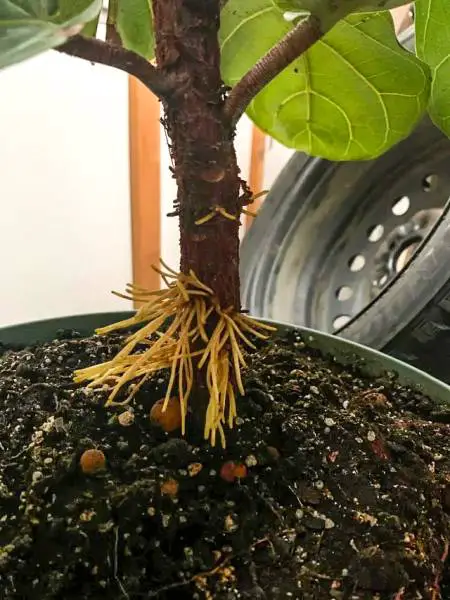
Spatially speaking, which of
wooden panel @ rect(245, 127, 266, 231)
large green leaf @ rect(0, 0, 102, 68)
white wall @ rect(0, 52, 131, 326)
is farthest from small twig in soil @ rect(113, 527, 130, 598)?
wooden panel @ rect(245, 127, 266, 231)

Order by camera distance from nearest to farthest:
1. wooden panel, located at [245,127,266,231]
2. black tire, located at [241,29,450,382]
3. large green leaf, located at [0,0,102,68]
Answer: large green leaf, located at [0,0,102,68] < black tire, located at [241,29,450,382] < wooden panel, located at [245,127,266,231]

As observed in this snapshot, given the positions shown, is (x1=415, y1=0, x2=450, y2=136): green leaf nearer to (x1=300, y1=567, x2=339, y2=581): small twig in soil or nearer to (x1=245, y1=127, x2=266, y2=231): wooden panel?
(x1=300, y1=567, x2=339, y2=581): small twig in soil

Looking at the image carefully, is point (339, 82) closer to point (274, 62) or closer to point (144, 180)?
point (274, 62)

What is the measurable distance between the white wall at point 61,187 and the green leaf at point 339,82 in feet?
1.81

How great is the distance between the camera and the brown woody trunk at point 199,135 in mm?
369

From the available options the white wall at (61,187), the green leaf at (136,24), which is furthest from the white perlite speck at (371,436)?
the white wall at (61,187)

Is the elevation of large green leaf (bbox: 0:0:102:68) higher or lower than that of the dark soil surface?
higher

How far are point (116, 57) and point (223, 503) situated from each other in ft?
0.82

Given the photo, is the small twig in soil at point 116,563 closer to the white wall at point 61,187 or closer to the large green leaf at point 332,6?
the large green leaf at point 332,6

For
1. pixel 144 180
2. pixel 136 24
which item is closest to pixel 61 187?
pixel 144 180

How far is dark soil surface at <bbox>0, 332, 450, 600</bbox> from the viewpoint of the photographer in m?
0.38

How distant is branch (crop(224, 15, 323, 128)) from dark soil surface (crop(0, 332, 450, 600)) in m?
0.19

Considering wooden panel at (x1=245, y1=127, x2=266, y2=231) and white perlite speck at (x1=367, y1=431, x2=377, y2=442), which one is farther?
wooden panel at (x1=245, y1=127, x2=266, y2=231)

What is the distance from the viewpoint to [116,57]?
0.34m
